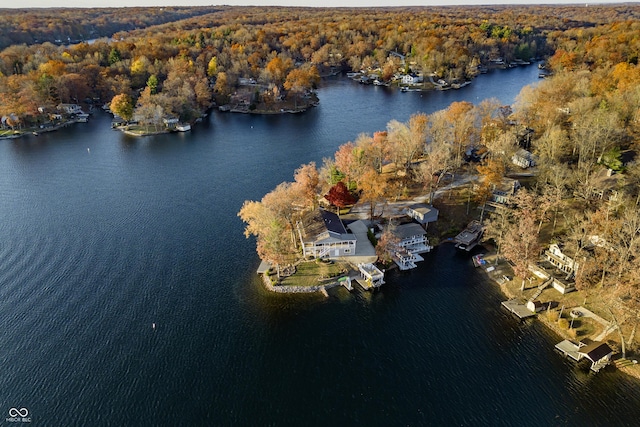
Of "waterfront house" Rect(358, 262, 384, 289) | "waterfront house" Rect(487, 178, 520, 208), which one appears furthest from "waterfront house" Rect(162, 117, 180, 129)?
"waterfront house" Rect(487, 178, 520, 208)

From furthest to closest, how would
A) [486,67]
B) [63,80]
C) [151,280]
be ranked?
[486,67]
[63,80]
[151,280]

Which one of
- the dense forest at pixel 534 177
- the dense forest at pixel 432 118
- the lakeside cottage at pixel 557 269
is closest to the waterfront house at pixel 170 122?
the dense forest at pixel 432 118

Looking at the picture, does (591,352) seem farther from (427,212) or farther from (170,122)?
(170,122)

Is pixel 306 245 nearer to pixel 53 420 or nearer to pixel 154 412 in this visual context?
pixel 154 412

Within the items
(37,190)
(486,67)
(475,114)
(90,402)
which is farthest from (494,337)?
(486,67)

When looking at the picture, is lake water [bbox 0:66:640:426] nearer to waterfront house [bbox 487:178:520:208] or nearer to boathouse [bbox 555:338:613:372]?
boathouse [bbox 555:338:613:372]

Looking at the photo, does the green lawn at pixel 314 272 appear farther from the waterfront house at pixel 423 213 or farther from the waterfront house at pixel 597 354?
the waterfront house at pixel 597 354
